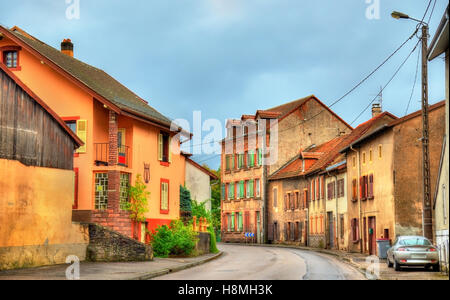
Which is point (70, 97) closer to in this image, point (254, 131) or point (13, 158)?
point (13, 158)

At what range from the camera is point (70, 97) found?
30219 mm

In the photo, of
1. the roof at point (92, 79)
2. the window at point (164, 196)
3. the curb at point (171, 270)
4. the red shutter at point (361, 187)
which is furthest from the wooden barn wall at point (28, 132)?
the red shutter at point (361, 187)

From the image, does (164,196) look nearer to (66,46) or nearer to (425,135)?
(66,46)

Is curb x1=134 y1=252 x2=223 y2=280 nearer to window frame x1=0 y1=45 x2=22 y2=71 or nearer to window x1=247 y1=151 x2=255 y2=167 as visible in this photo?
window frame x1=0 y1=45 x2=22 y2=71

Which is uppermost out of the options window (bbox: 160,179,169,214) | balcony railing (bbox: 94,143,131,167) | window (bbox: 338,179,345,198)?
balcony railing (bbox: 94,143,131,167)

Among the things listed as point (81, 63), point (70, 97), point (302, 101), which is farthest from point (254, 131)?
point (70, 97)

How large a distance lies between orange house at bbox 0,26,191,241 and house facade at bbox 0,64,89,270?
13.1 ft

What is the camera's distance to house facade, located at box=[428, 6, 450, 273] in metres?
18.0

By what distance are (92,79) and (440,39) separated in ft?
62.9

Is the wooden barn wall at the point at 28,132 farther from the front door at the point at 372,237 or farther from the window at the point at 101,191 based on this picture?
the front door at the point at 372,237

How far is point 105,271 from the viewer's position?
21.0m

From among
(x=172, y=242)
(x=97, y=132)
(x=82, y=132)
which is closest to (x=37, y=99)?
(x=82, y=132)

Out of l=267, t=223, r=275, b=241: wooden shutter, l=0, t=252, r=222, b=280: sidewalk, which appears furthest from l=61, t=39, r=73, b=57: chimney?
l=267, t=223, r=275, b=241: wooden shutter

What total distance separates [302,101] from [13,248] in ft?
129
